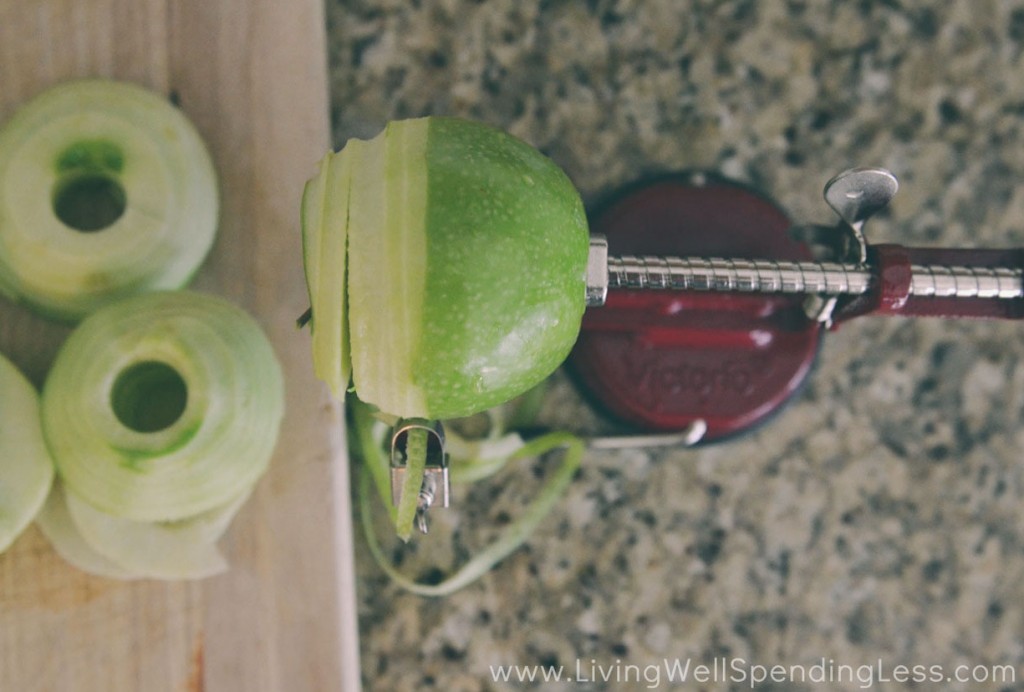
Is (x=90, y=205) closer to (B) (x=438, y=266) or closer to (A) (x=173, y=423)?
(A) (x=173, y=423)

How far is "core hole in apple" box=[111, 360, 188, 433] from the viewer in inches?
26.4

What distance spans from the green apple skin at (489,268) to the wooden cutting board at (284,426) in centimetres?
26

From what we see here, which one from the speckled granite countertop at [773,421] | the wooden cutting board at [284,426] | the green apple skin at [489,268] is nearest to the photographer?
the green apple skin at [489,268]

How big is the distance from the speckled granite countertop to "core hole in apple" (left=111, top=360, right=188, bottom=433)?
244mm

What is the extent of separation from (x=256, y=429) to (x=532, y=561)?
318mm

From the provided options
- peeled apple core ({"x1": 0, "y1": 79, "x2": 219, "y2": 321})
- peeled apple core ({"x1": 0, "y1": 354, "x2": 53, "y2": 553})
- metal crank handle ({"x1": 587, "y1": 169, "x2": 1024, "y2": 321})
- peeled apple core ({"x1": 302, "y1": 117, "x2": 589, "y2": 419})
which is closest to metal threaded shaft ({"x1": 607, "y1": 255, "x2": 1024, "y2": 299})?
metal crank handle ({"x1": 587, "y1": 169, "x2": 1024, "y2": 321})

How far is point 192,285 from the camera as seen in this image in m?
0.73

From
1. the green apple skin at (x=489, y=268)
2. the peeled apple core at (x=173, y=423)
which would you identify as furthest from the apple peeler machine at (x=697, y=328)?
the peeled apple core at (x=173, y=423)

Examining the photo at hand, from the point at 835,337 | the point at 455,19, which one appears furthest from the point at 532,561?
the point at 455,19

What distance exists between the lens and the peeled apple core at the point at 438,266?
49cm

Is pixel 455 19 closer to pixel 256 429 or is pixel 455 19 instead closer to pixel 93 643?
pixel 256 429

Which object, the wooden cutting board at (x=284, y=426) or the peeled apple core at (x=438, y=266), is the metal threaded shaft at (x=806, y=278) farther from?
the wooden cutting board at (x=284, y=426)

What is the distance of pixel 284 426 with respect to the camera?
29.0 inches

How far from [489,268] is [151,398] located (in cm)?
37
